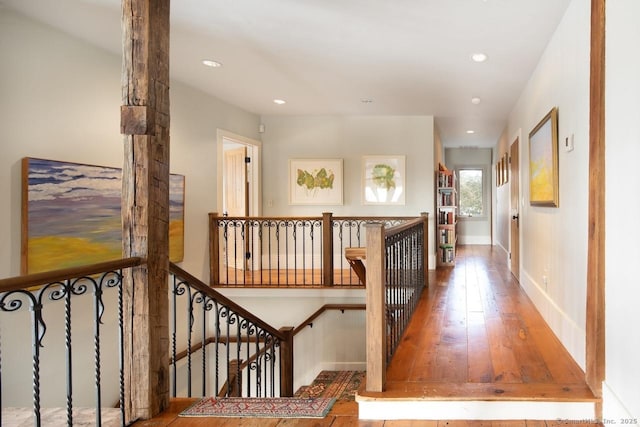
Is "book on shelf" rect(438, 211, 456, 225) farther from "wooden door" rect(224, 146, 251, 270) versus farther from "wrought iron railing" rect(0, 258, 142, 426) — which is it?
"wrought iron railing" rect(0, 258, 142, 426)

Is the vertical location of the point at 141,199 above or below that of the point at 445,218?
above

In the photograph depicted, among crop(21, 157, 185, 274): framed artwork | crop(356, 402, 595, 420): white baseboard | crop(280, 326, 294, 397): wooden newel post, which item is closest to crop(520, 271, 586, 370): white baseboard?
crop(356, 402, 595, 420): white baseboard

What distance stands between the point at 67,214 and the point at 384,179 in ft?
15.8

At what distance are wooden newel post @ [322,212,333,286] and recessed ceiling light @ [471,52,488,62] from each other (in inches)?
101

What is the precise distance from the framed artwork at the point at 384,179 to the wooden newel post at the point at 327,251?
1600 millimetres

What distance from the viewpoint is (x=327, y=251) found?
19.1 feet

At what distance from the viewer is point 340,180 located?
7.25m

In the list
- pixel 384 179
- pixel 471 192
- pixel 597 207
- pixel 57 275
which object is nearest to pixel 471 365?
pixel 597 207

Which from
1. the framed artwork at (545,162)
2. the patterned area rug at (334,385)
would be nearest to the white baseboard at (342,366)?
the patterned area rug at (334,385)

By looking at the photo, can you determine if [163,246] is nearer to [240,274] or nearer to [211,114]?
[211,114]

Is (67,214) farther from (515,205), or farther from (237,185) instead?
(515,205)

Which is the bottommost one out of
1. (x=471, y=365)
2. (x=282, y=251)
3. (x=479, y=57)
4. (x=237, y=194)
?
(x=471, y=365)
